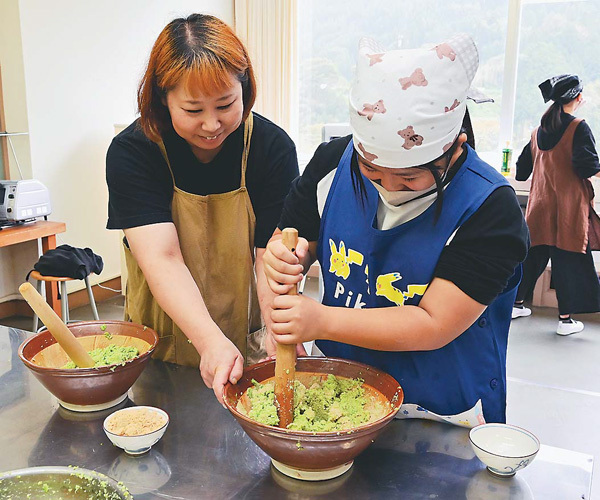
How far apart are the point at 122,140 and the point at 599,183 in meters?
4.05

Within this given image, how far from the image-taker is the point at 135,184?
1396 millimetres

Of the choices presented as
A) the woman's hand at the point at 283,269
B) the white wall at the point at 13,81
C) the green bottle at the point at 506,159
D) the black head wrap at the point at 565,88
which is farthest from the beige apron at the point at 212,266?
the green bottle at the point at 506,159

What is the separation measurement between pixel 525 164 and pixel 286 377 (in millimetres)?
3815

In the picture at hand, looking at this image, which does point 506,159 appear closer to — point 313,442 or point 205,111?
point 205,111

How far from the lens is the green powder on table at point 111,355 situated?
1.28m

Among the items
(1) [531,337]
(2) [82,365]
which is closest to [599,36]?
(1) [531,337]

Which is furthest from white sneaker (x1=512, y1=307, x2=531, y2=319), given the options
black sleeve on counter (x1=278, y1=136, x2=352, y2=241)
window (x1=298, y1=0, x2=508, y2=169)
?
black sleeve on counter (x1=278, y1=136, x2=352, y2=241)

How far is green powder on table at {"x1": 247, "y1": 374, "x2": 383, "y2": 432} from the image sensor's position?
1.04m

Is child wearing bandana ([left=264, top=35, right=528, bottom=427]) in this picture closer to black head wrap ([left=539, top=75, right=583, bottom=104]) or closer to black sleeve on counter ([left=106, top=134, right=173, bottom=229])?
black sleeve on counter ([left=106, top=134, right=173, bottom=229])

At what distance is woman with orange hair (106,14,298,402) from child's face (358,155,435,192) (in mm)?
411

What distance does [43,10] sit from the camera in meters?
3.95

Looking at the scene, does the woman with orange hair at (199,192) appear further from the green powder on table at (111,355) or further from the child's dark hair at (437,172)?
the child's dark hair at (437,172)

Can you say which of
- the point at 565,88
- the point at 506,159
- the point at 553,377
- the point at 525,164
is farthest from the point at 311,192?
the point at 506,159

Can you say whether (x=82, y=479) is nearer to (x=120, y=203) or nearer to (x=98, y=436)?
(x=98, y=436)
